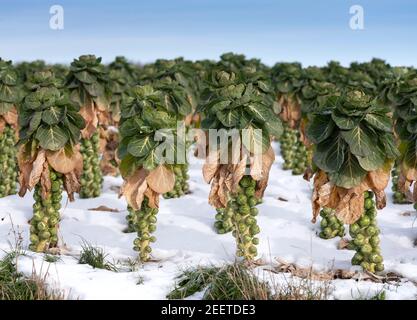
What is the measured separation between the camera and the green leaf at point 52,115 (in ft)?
22.5

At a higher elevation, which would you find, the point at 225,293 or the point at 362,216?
the point at 362,216

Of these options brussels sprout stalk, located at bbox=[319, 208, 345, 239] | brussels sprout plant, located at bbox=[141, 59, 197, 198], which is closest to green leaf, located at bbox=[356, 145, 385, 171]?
brussels sprout stalk, located at bbox=[319, 208, 345, 239]

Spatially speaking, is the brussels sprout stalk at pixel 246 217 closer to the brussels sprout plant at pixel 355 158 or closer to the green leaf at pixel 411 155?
the brussels sprout plant at pixel 355 158

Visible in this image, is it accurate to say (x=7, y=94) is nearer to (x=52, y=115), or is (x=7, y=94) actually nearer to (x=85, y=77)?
(x=85, y=77)

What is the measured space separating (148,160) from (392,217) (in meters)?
3.95

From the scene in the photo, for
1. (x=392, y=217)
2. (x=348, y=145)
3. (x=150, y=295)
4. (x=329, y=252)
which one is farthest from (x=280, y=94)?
(x=150, y=295)

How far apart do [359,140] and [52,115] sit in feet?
10.4

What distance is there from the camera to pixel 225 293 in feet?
17.7

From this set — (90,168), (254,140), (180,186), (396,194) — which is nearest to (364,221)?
(254,140)

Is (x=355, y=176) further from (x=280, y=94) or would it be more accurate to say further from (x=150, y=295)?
(x=280, y=94)

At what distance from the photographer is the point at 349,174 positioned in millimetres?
6152

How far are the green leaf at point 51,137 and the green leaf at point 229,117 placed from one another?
1.73 metres

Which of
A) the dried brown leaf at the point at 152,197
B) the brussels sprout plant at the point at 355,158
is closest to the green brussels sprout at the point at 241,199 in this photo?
the brussels sprout plant at the point at 355,158

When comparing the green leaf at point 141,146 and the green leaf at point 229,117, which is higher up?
the green leaf at point 229,117
